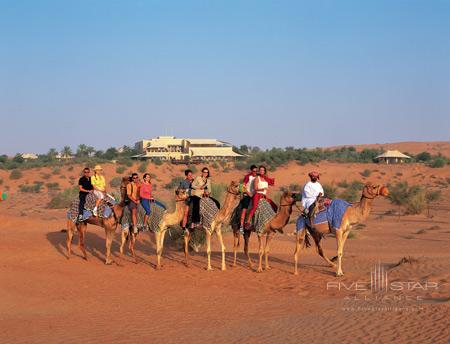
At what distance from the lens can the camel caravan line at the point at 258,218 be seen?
1359cm

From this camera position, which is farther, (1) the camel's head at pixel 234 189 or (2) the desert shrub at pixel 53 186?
(2) the desert shrub at pixel 53 186

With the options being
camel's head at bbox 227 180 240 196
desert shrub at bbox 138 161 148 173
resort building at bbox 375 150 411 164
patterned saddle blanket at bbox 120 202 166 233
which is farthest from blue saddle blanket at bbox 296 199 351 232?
resort building at bbox 375 150 411 164

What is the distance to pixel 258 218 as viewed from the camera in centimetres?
1452

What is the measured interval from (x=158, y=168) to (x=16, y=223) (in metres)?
37.6

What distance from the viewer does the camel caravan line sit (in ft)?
44.6

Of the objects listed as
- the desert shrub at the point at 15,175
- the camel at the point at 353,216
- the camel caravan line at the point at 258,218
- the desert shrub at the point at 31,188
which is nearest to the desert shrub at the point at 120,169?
the desert shrub at the point at 31,188

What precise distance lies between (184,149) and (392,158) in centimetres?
2446

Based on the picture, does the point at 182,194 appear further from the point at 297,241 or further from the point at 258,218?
the point at 297,241

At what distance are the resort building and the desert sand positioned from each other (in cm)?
4402

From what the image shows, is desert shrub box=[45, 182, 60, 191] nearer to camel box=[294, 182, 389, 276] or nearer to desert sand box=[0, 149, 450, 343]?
desert sand box=[0, 149, 450, 343]

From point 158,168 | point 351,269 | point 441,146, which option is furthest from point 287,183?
point 441,146

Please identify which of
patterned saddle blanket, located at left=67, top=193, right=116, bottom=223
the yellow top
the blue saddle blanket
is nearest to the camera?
the blue saddle blanket

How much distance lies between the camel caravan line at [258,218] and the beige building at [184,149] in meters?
52.2

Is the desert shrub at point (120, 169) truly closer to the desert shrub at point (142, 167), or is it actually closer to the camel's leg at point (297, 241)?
the desert shrub at point (142, 167)
